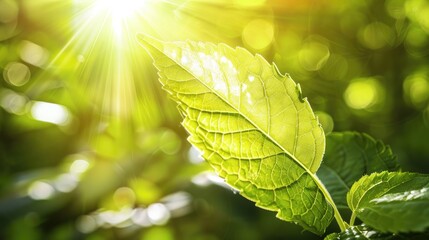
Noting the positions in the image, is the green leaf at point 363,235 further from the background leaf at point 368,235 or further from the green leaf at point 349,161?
the green leaf at point 349,161

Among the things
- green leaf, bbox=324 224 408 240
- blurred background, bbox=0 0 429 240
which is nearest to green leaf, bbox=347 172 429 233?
green leaf, bbox=324 224 408 240

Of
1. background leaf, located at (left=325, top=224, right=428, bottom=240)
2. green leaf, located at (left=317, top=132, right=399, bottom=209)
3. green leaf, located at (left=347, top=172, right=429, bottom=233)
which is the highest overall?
green leaf, located at (left=317, top=132, right=399, bottom=209)

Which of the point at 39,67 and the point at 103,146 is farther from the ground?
the point at 39,67

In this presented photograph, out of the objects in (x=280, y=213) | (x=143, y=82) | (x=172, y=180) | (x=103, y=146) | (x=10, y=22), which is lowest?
(x=280, y=213)

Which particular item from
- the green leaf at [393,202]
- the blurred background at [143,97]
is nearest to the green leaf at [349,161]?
the green leaf at [393,202]

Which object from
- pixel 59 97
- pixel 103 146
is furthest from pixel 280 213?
pixel 59 97

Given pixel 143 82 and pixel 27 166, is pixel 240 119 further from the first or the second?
pixel 27 166

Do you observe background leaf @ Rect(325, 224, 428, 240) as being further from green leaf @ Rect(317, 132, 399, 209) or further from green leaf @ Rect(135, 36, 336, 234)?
green leaf @ Rect(317, 132, 399, 209)
